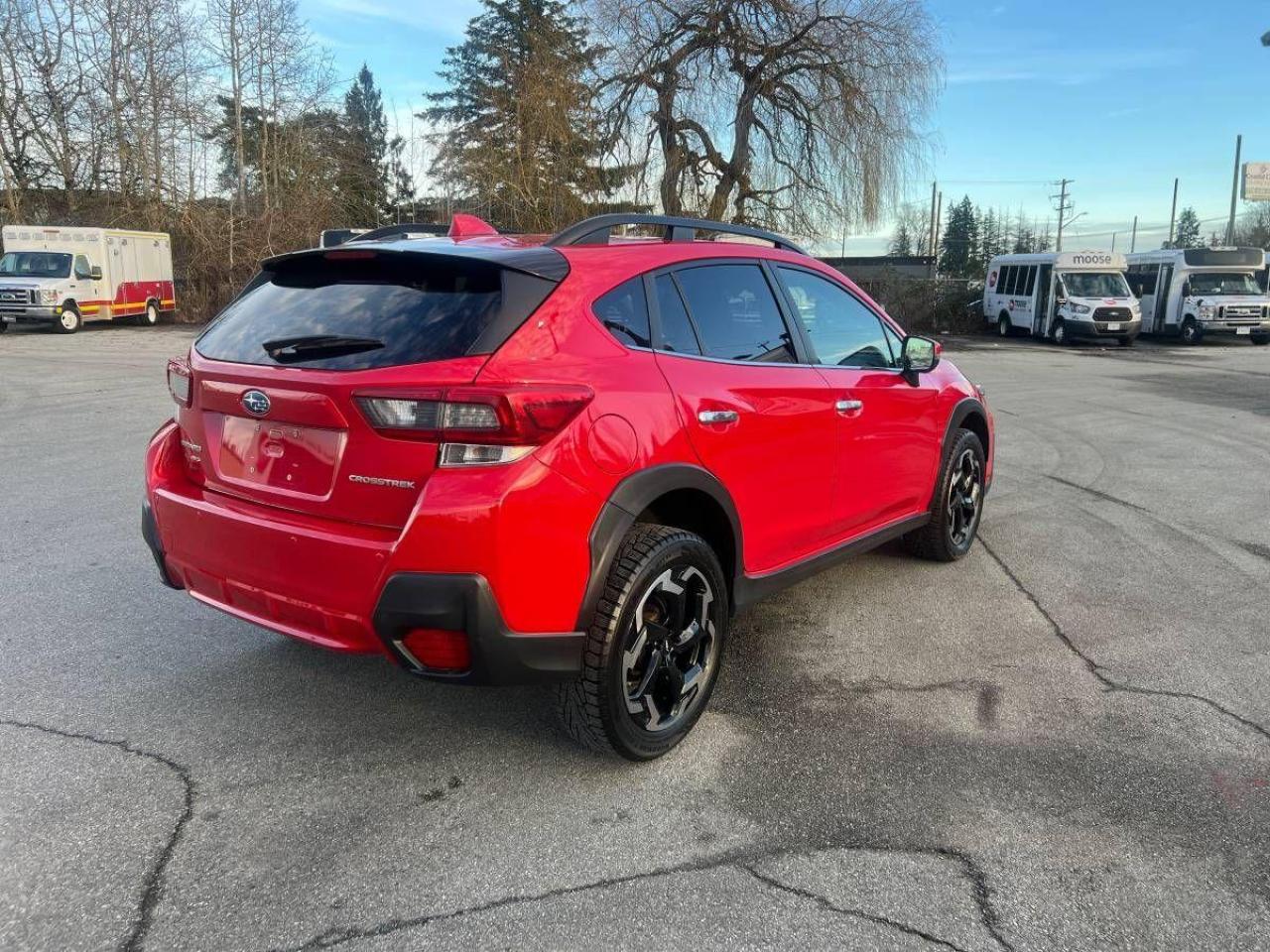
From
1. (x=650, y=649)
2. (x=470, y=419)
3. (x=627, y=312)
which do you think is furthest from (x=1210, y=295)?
(x=470, y=419)

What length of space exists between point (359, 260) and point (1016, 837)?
265cm

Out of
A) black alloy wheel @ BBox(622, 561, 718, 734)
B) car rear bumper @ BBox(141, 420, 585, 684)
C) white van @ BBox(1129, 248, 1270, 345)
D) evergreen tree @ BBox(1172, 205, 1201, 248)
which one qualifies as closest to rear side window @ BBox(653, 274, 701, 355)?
black alloy wheel @ BBox(622, 561, 718, 734)

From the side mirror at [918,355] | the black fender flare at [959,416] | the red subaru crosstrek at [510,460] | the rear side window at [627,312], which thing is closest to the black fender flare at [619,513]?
the red subaru crosstrek at [510,460]

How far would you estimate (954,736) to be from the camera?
3.22 m

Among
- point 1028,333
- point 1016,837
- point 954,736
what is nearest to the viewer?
point 1016,837

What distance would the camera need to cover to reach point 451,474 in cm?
253

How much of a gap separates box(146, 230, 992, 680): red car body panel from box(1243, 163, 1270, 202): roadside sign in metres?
59.7

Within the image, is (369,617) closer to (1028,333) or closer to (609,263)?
(609,263)

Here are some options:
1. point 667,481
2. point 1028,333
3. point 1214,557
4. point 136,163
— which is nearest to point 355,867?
point 667,481

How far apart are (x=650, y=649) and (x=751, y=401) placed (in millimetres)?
972

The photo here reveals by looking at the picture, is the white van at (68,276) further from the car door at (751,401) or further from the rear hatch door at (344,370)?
the car door at (751,401)

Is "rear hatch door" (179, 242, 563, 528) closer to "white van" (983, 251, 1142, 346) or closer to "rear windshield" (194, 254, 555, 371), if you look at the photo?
"rear windshield" (194, 254, 555, 371)

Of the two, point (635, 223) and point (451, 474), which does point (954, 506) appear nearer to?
point (635, 223)

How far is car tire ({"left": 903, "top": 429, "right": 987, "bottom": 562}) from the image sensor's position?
4957 mm
